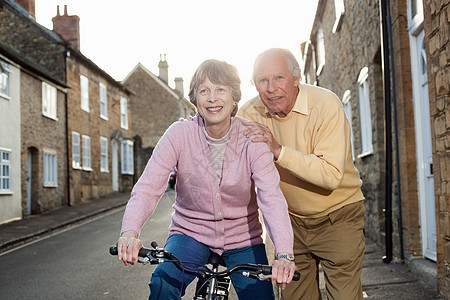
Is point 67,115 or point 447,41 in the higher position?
point 67,115

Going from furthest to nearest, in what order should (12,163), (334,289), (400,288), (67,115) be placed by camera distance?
1. (67,115)
2. (12,163)
3. (400,288)
4. (334,289)

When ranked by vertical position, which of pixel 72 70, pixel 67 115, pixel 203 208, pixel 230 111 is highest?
pixel 72 70

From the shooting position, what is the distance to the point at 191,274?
9.41 feet

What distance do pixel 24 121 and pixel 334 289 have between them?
703 inches

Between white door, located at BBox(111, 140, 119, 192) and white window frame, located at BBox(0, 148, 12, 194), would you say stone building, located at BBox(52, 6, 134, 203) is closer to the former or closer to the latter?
white door, located at BBox(111, 140, 119, 192)

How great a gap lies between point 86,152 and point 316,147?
80.3ft

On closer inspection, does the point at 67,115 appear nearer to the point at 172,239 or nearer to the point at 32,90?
the point at 32,90

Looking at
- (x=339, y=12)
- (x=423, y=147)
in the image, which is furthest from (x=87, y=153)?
(x=423, y=147)

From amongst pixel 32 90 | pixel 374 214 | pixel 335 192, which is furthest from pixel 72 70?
pixel 335 192

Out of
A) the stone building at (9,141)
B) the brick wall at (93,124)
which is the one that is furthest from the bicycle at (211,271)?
the brick wall at (93,124)

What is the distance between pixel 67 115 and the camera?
78.9 ft

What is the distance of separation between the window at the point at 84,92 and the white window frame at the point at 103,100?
6.97ft

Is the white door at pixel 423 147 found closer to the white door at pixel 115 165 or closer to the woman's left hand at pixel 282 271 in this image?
the woman's left hand at pixel 282 271

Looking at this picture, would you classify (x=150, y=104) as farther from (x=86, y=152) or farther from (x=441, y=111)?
(x=441, y=111)
